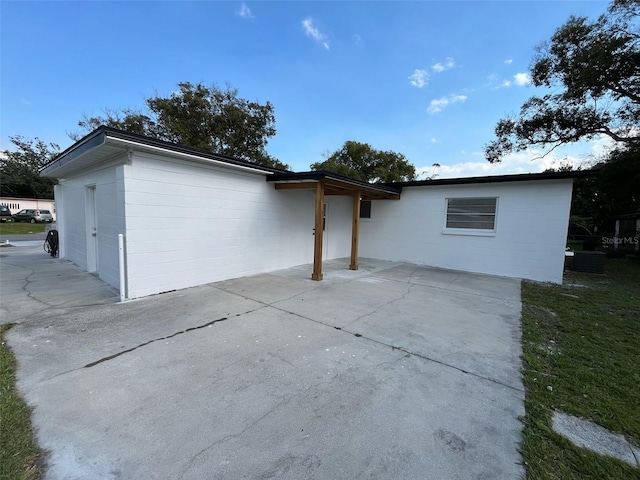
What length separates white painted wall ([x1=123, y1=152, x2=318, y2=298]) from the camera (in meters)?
4.83

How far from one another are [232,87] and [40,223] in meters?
23.4

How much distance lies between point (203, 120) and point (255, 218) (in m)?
15.0

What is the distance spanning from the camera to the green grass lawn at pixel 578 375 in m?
1.67

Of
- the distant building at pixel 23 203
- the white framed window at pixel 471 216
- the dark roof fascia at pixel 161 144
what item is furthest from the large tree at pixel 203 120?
the distant building at pixel 23 203

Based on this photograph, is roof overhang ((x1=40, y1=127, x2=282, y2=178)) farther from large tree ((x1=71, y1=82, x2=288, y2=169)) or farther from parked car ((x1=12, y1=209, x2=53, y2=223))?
parked car ((x1=12, y1=209, x2=53, y2=223))

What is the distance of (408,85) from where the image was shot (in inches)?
421

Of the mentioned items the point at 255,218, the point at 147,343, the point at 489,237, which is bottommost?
the point at 147,343

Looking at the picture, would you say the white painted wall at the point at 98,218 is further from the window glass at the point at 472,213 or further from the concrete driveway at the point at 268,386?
the window glass at the point at 472,213

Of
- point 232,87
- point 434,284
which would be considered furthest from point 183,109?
point 434,284

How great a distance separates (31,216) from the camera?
2578 cm

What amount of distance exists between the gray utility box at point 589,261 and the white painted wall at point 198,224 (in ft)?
29.9

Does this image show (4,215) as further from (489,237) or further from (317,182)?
(489,237)

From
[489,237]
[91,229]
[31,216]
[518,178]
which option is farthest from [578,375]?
[31,216]

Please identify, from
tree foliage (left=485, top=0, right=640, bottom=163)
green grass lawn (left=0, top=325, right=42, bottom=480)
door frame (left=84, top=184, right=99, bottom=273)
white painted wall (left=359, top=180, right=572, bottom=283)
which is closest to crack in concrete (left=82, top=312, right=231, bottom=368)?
green grass lawn (left=0, top=325, right=42, bottom=480)
